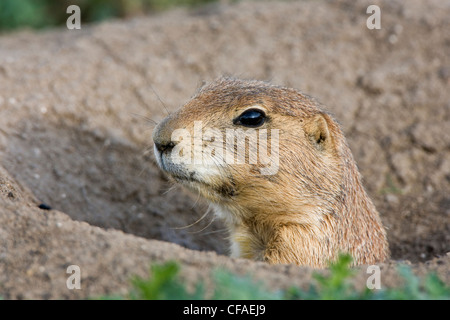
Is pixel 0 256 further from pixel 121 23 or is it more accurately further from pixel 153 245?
pixel 121 23

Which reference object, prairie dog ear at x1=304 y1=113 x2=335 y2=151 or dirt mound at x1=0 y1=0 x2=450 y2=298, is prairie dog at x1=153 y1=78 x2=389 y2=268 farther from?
dirt mound at x1=0 y1=0 x2=450 y2=298

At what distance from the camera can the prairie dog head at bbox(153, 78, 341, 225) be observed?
167 inches

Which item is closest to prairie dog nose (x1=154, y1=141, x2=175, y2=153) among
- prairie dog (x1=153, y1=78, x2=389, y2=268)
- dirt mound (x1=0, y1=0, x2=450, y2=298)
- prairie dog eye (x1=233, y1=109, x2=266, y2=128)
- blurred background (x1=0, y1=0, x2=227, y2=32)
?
prairie dog (x1=153, y1=78, x2=389, y2=268)

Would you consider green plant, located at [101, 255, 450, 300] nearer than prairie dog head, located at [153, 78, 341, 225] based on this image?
Yes

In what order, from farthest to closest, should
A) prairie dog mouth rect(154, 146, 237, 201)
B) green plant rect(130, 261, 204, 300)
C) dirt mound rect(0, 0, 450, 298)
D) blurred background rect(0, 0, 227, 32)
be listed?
blurred background rect(0, 0, 227, 32), dirt mound rect(0, 0, 450, 298), prairie dog mouth rect(154, 146, 237, 201), green plant rect(130, 261, 204, 300)

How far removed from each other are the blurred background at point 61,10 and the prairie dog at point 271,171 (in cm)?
601

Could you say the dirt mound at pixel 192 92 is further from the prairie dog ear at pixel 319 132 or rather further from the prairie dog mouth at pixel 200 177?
the prairie dog ear at pixel 319 132

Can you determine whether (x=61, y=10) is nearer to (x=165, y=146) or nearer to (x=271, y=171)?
(x=165, y=146)

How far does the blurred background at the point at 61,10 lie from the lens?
9.89 meters

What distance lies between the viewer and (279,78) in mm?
7371

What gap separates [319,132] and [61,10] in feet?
24.6

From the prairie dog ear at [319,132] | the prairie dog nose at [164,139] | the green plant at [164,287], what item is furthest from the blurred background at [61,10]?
the green plant at [164,287]
